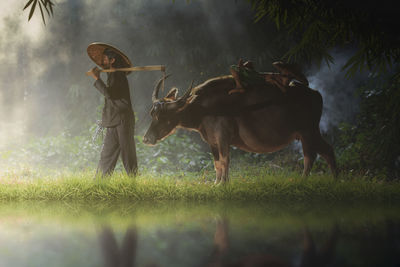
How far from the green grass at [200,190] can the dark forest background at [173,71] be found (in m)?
0.87

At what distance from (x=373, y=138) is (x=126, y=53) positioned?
4443mm

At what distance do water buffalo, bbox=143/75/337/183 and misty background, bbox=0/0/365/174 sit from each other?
1.67 m

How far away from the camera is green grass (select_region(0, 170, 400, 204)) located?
Answer: 423 cm

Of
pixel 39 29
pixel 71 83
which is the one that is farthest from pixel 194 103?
pixel 39 29

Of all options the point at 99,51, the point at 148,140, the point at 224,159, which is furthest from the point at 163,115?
the point at 99,51

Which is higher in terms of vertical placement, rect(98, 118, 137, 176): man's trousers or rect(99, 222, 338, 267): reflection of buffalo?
rect(98, 118, 137, 176): man's trousers

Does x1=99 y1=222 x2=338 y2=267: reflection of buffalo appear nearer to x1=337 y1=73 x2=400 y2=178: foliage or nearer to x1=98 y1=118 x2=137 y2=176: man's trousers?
x1=98 y1=118 x2=137 y2=176: man's trousers

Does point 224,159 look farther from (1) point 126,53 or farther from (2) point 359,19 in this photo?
(1) point 126,53

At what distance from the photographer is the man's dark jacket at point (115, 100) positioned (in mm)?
4758

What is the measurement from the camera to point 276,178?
4613mm

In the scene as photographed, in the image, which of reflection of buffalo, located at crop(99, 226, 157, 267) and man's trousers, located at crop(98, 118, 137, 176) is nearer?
reflection of buffalo, located at crop(99, 226, 157, 267)

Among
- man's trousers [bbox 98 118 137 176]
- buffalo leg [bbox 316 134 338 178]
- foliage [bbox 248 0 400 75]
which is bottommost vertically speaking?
buffalo leg [bbox 316 134 338 178]

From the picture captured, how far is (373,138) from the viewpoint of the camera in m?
5.86

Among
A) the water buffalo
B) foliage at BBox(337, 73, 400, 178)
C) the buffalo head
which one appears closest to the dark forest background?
foliage at BBox(337, 73, 400, 178)
